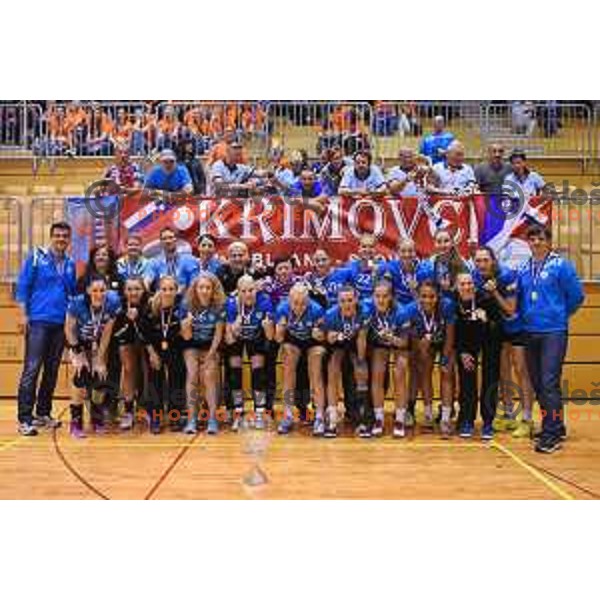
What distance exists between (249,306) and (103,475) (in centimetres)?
186

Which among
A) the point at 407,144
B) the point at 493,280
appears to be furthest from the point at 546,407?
the point at 407,144

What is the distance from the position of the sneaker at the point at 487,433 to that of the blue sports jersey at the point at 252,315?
1.73 metres

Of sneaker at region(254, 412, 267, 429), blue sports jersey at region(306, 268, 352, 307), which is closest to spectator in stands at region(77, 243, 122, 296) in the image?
sneaker at region(254, 412, 267, 429)

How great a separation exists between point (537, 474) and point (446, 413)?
1363 mm

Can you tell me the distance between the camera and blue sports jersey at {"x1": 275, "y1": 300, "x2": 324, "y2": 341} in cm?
619

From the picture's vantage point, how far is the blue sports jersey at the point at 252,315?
6.30 meters

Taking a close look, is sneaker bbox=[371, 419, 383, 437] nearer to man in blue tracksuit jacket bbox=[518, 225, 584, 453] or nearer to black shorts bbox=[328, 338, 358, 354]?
black shorts bbox=[328, 338, 358, 354]

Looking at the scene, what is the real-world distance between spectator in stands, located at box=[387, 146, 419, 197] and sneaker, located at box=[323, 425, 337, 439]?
7.75ft

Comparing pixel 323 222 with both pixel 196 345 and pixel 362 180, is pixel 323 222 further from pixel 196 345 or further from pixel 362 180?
pixel 196 345

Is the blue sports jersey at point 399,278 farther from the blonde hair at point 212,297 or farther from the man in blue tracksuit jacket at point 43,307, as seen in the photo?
the man in blue tracksuit jacket at point 43,307

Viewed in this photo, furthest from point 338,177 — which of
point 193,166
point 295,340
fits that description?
point 295,340

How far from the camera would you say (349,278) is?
267 inches

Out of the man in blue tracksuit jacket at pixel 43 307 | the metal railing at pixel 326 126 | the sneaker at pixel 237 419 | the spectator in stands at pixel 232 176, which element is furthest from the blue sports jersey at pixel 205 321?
the metal railing at pixel 326 126

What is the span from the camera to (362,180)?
299 inches
